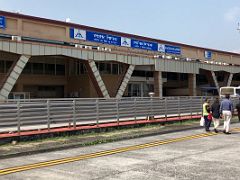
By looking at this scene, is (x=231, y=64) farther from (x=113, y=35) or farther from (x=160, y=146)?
(x=160, y=146)

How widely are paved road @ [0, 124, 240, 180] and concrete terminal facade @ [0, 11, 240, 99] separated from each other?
19725 mm

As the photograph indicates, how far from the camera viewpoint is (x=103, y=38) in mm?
43156

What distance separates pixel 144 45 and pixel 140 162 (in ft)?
126

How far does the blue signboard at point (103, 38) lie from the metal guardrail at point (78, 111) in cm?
1942

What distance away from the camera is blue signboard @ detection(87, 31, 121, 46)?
138 ft

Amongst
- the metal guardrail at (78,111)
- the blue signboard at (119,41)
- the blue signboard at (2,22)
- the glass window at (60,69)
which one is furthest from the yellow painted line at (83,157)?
the glass window at (60,69)

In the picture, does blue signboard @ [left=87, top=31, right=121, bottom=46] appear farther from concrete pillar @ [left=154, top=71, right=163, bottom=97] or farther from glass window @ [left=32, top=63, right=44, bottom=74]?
glass window @ [left=32, top=63, right=44, bottom=74]

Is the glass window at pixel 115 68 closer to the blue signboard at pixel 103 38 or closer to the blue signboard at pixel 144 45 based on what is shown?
the blue signboard at pixel 103 38

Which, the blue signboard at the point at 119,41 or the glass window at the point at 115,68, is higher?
the blue signboard at the point at 119,41

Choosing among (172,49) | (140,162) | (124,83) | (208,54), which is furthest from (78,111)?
(208,54)

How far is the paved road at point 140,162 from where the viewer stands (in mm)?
8727

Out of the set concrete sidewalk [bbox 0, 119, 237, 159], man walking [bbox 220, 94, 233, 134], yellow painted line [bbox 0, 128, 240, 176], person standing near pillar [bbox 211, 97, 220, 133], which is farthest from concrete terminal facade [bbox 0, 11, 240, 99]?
yellow painted line [bbox 0, 128, 240, 176]

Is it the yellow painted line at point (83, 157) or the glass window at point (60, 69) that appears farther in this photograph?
the glass window at point (60, 69)

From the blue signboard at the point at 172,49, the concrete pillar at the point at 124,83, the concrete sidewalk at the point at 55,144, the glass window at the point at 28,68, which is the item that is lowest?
the concrete sidewalk at the point at 55,144
